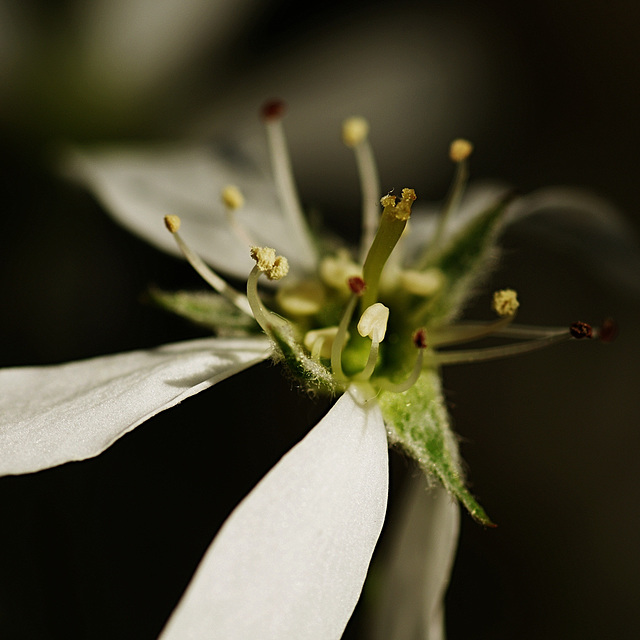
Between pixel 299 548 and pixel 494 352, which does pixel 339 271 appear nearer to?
pixel 494 352

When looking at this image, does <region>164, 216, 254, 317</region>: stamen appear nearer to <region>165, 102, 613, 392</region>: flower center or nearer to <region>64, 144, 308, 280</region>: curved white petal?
<region>165, 102, 613, 392</region>: flower center

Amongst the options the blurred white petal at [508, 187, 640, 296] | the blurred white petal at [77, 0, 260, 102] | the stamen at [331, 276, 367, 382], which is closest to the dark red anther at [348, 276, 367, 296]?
the stamen at [331, 276, 367, 382]

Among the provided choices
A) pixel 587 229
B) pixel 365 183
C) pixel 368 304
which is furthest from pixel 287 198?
pixel 587 229

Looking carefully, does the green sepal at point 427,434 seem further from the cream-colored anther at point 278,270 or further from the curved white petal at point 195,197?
the curved white petal at point 195,197

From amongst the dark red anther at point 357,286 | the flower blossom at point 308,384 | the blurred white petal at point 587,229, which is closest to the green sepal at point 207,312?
the flower blossom at point 308,384

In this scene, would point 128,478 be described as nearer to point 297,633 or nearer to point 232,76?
point 297,633

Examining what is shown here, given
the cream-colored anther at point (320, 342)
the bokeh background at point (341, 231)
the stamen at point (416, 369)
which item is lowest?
the bokeh background at point (341, 231)
